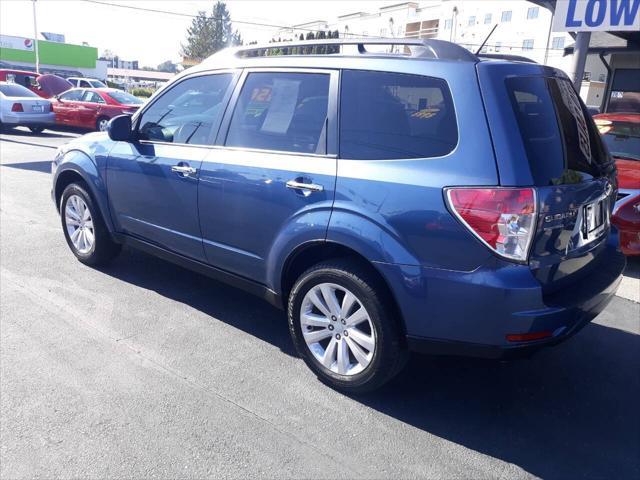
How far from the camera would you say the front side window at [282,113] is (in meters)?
3.46

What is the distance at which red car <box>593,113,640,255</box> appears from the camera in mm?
5680

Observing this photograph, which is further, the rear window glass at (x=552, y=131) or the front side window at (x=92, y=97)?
the front side window at (x=92, y=97)

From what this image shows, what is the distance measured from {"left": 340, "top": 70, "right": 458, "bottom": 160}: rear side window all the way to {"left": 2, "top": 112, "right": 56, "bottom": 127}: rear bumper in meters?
15.7

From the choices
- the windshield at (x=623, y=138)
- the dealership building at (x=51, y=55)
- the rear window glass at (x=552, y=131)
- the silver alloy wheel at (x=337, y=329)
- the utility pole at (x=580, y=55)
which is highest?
the dealership building at (x=51, y=55)

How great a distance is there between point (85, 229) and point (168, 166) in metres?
1.51

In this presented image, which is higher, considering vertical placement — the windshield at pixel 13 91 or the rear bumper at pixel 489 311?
the windshield at pixel 13 91

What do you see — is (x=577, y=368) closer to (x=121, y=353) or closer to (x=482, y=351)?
(x=482, y=351)

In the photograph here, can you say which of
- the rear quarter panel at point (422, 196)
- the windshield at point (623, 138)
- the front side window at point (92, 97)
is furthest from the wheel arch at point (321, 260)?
the front side window at point (92, 97)

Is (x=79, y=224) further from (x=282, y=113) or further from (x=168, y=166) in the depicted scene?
(x=282, y=113)

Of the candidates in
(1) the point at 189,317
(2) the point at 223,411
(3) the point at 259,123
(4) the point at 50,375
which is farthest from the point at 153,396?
(3) the point at 259,123

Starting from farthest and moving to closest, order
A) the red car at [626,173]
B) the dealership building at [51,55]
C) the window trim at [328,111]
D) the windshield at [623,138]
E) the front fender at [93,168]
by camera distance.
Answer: the dealership building at [51,55] → the windshield at [623,138] → the red car at [626,173] → the front fender at [93,168] → the window trim at [328,111]

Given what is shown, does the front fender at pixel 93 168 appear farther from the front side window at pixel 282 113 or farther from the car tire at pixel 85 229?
the front side window at pixel 282 113

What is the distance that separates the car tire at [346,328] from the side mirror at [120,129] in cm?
206

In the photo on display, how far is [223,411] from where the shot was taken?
3.17m
